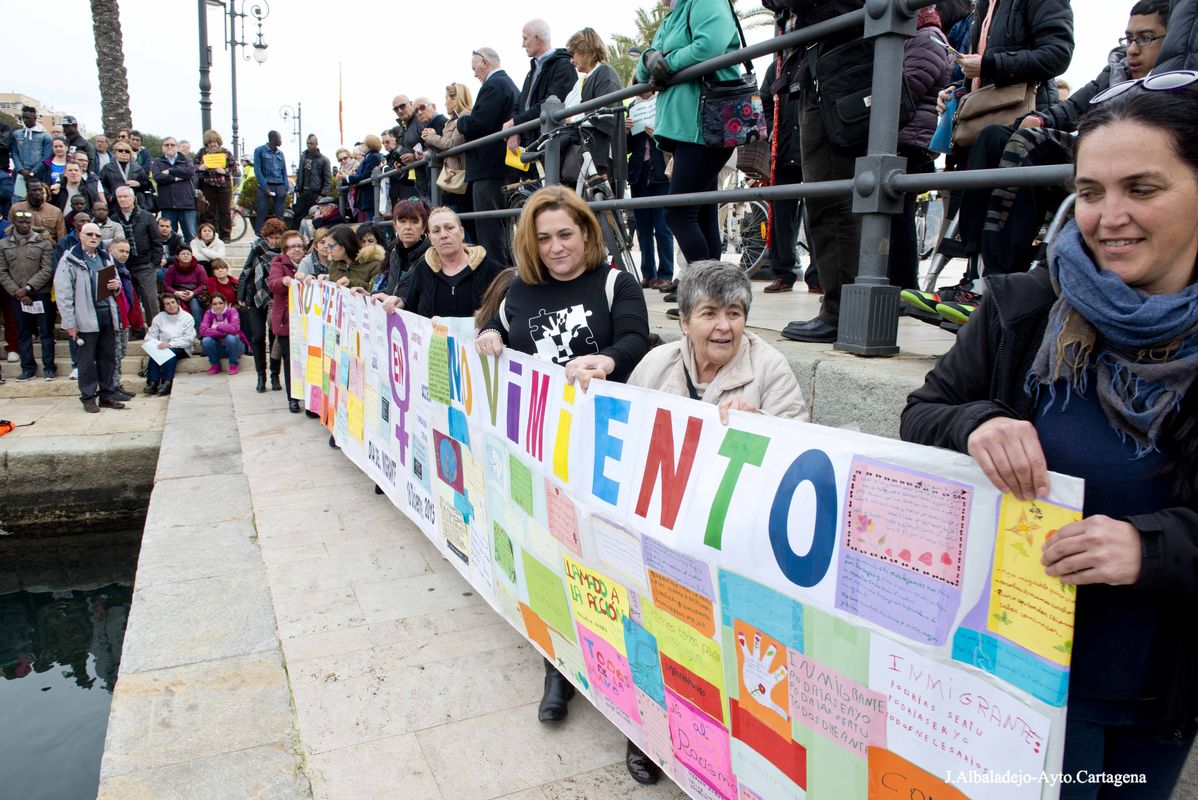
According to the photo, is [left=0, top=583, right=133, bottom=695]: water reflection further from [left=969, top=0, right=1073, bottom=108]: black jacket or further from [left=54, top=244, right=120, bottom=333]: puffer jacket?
[left=969, top=0, right=1073, bottom=108]: black jacket

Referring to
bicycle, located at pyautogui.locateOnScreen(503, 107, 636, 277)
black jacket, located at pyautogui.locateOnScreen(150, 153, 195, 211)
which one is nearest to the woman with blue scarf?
bicycle, located at pyautogui.locateOnScreen(503, 107, 636, 277)

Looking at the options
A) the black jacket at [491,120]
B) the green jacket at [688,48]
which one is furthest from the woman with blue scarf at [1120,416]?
the black jacket at [491,120]

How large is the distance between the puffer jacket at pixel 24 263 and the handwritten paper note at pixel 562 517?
32.1 ft

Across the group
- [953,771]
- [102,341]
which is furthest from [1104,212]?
[102,341]

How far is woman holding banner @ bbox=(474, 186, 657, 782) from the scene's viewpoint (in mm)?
3186

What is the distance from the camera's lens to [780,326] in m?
4.03

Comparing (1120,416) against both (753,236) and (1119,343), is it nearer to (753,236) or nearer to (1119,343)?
(1119,343)

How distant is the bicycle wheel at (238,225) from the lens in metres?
18.0

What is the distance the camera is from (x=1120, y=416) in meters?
1.29

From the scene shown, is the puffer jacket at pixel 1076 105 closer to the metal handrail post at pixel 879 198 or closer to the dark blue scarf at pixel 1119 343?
the metal handrail post at pixel 879 198

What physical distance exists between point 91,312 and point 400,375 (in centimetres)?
625

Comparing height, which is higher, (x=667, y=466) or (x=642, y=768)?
(x=667, y=466)

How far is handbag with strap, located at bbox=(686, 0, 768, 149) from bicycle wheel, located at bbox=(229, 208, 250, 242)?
599 inches

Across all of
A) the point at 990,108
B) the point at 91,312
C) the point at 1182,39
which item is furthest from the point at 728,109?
the point at 91,312
